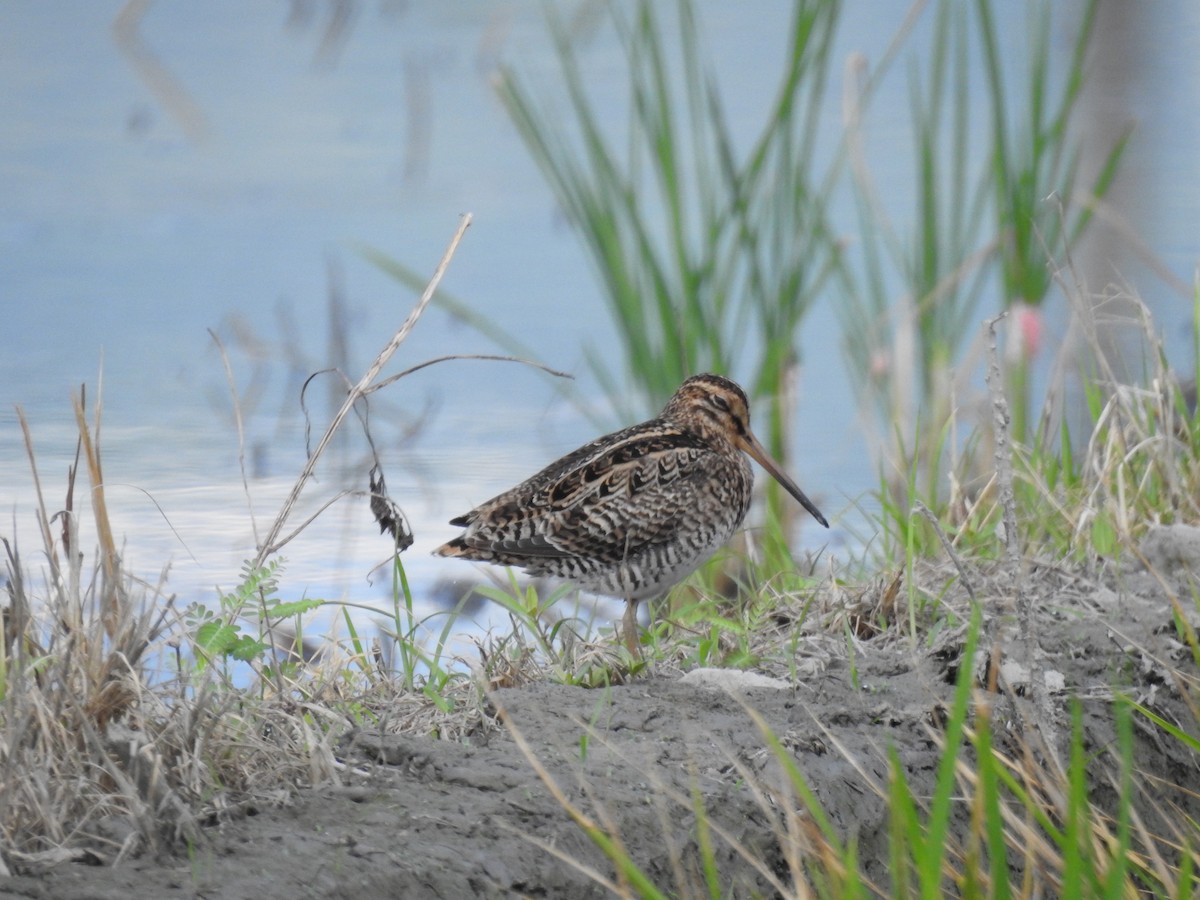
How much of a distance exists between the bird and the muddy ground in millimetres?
477

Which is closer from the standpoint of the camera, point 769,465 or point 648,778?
point 648,778

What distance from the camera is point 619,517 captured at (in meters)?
3.53

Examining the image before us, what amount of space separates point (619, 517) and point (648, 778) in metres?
1.20

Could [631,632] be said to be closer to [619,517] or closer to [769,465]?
[619,517]

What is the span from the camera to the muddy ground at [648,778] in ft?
6.63

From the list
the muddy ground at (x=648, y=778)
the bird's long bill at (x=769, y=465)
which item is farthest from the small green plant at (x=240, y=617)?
the bird's long bill at (x=769, y=465)

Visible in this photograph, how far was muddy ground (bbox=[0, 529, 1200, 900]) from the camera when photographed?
202 centimetres

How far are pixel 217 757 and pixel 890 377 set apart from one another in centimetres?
336

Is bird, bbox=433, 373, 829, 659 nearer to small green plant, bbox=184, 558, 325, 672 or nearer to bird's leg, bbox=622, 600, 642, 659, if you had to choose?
bird's leg, bbox=622, 600, 642, 659

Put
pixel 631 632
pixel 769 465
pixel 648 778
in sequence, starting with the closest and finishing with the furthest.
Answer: pixel 648 778
pixel 631 632
pixel 769 465

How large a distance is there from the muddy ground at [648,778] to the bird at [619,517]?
1.56ft

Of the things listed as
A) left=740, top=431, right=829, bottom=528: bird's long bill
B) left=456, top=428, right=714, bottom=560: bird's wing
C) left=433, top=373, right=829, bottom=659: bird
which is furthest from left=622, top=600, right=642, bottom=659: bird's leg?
left=740, top=431, right=829, bottom=528: bird's long bill

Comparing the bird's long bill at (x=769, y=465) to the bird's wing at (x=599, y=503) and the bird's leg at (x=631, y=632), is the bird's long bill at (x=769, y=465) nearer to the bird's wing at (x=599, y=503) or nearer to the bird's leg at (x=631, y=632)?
the bird's wing at (x=599, y=503)

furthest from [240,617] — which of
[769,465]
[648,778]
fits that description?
[769,465]
